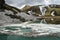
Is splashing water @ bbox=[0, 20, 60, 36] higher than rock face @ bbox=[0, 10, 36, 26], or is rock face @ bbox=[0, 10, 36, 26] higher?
rock face @ bbox=[0, 10, 36, 26]

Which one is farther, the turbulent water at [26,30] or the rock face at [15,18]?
the rock face at [15,18]

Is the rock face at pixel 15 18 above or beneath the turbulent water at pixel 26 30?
above

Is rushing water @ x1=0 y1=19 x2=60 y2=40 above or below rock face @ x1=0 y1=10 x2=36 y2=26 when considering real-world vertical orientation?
below

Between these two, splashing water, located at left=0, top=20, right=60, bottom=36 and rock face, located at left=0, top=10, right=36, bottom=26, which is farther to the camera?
rock face, located at left=0, top=10, right=36, bottom=26

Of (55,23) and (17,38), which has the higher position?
(55,23)

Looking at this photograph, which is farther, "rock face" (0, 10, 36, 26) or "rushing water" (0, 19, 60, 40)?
"rock face" (0, 10, 36, 26)

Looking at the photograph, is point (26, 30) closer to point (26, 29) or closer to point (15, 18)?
point (26, 29)

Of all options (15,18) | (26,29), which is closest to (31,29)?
(26,29)

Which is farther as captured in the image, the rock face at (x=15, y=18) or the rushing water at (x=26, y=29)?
the rock face at (x=15, y=18)

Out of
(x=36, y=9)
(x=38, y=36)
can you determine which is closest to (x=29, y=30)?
(x=38, y=36)

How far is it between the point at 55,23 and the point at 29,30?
0.58 meters

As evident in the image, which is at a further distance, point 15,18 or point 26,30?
point 15,18

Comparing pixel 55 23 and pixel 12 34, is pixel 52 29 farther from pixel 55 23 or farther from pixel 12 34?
pixel 12 34

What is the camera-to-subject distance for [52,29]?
345 cm
